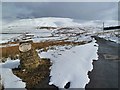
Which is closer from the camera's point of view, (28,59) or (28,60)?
(28,60)

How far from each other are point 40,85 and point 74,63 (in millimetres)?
4540

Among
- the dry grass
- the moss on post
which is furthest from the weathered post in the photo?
the dry grass

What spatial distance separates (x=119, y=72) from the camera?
48.4 feet

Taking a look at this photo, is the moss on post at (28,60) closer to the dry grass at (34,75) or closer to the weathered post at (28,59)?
the weathered post at (28,59)

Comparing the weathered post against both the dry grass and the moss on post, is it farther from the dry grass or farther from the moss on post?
the dry grass

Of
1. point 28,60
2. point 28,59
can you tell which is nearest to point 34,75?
point 28,60

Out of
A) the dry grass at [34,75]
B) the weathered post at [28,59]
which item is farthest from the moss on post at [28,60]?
the dry grass at [34,75]

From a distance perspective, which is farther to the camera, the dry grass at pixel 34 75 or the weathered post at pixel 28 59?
the weathered post at pixel 28 59

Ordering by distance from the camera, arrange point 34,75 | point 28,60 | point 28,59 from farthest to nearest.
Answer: point 28,59 → point 28,60 → point 34,75

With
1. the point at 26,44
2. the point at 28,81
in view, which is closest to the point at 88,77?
the point at 28,81

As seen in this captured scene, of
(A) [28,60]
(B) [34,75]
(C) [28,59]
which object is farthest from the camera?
(C) [28,59]

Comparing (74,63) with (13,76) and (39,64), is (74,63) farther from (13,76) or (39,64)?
(13,76)

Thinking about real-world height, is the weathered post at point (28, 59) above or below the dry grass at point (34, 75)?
above

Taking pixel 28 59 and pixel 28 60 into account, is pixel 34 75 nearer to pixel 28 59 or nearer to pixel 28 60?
pixel 28 60
